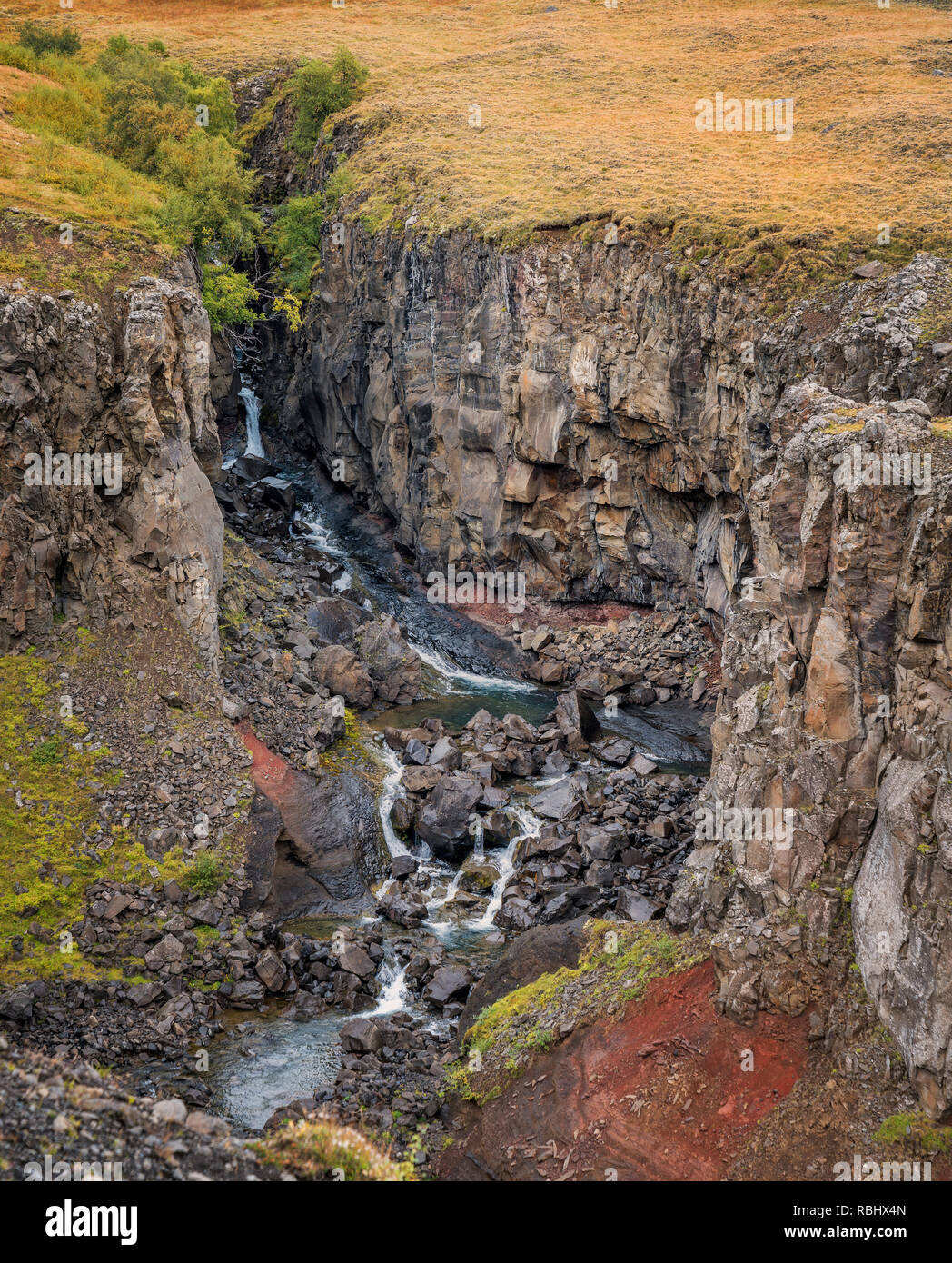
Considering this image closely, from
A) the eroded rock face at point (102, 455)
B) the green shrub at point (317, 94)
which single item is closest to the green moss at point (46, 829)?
the eroded rock face at point (102, 455)

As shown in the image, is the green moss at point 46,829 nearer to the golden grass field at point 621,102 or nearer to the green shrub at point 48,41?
the golden grass field at point 621,102

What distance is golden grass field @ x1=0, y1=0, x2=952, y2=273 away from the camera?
40.2m

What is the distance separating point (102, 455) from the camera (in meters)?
30.6

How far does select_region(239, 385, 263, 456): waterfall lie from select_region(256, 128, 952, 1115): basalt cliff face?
2240 millimetres

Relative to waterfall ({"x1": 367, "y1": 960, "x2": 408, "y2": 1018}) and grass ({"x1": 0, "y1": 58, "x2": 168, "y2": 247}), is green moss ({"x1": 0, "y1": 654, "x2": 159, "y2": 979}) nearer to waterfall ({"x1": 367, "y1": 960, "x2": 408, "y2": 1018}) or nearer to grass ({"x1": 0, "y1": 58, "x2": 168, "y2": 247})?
waterfall ({"x1": 367, "y1": 960, "x2": 408, "y2": 1018})

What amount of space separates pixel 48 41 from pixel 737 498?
4378 centimetres

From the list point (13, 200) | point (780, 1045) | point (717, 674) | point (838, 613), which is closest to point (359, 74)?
point (13, 200)

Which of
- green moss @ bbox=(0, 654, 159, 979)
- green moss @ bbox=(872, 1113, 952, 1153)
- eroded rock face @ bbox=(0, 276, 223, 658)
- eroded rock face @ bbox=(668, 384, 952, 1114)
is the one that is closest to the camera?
green moss @ bbox=(872, 1113, 952, 1153)

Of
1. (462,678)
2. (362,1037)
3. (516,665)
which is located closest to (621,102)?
(516,665)

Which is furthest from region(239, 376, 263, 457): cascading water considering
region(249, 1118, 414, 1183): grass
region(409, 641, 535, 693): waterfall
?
region(249, 1118, 414, 1183): grass

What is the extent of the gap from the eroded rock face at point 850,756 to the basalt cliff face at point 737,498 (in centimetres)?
4

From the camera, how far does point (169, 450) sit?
105 feet

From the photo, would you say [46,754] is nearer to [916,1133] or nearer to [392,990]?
[392,990]

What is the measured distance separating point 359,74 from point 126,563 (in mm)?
43094
